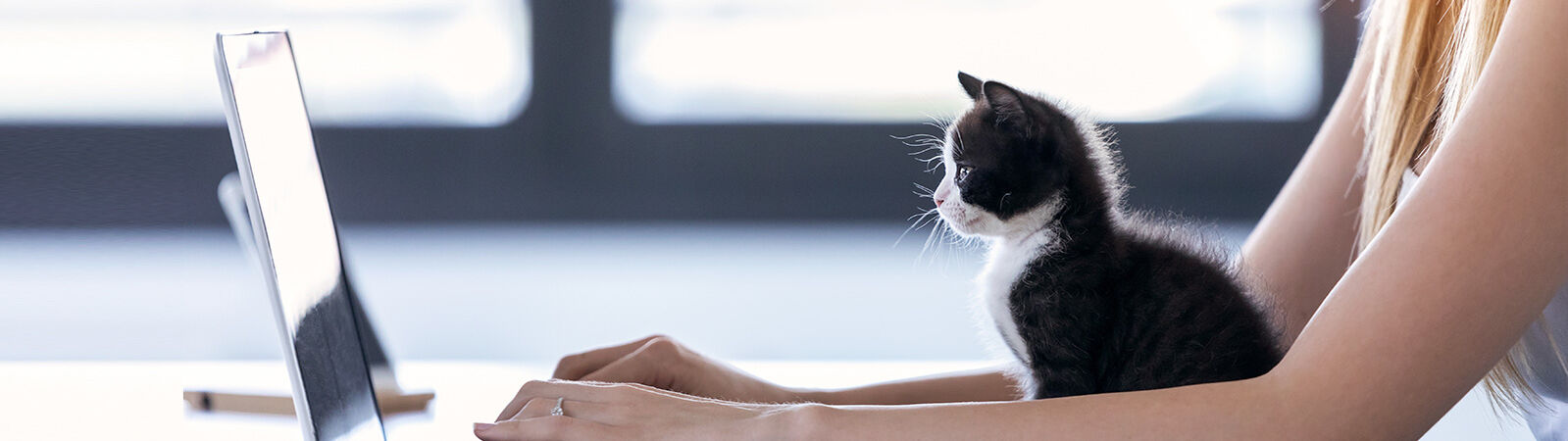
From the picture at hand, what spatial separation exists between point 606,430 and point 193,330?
7.66 feet

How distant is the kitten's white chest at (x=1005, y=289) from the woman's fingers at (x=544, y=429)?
0.88 feet

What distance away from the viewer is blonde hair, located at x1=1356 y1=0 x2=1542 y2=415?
0.89m

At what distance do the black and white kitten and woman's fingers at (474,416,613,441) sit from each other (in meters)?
0.27

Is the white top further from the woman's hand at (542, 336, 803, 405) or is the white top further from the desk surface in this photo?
the woman's hand at (542, 336, 803, 405)

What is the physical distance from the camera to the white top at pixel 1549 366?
827 mm

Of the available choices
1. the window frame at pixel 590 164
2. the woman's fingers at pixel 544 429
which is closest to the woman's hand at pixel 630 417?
the woman's fingers at pixel 544 429

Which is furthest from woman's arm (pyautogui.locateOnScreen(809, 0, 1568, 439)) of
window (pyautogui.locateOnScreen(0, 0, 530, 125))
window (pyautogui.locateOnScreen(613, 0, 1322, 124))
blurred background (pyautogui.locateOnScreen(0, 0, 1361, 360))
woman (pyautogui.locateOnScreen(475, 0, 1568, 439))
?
window (pyautogui.locateOnScreen(0, 0, 530, 125))

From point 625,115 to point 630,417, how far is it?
9.86 ft

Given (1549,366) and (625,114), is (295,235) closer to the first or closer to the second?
(1549,366)

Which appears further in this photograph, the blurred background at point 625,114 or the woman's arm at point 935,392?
the blurred background at point 625,114

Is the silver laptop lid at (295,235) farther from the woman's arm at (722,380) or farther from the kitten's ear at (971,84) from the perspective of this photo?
the kitten's ear at (971,84)

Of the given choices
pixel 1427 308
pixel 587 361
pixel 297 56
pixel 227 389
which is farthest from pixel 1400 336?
pixel 297 56

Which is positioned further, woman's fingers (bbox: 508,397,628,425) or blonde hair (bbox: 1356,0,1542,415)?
blonde hair (bbox: 1356,0,1542,415)

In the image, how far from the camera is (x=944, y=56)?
360cm
